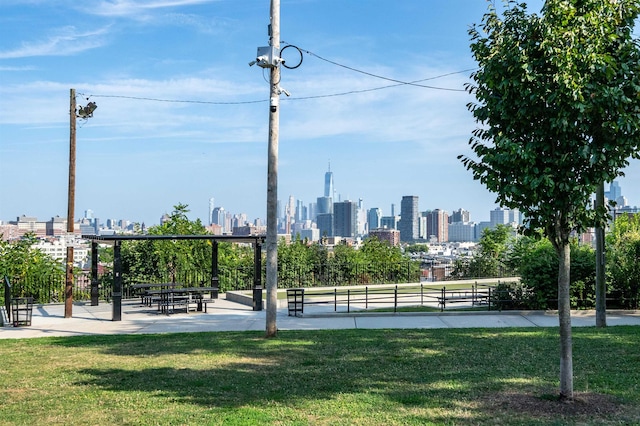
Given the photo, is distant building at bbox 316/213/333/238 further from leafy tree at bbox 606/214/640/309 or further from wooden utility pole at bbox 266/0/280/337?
wooden utility pole at bbox 266/0/280/337

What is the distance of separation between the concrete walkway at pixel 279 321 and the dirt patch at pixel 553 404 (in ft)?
22.6

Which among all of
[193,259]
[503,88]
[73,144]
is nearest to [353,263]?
[193,259]

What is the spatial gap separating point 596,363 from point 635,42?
505 cm

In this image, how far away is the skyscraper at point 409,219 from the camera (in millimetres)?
155375

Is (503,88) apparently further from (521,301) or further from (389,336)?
(521,301)

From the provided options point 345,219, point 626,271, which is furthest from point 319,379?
point 345,219

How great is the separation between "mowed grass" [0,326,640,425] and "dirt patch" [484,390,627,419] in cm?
3

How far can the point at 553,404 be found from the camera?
6.89m

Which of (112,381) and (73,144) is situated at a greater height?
(73,144)

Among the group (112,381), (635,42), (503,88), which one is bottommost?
(112,381)

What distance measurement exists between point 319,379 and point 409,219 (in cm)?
15013

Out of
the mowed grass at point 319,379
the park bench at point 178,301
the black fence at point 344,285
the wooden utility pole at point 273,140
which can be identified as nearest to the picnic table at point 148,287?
the park bench at point 178,301

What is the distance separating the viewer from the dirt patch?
21.6 feet

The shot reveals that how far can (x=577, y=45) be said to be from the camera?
Result: 6582 mm
